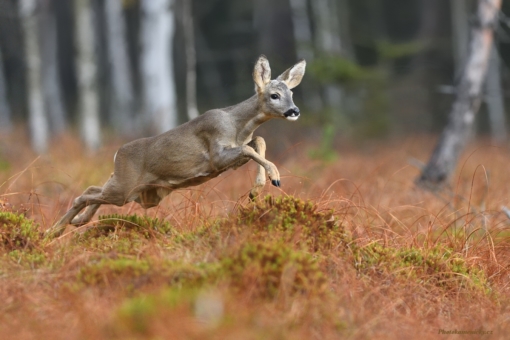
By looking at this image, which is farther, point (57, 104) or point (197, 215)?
point (57, 104)

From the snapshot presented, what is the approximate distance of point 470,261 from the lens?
626 centimetres

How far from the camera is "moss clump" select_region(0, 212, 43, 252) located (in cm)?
575

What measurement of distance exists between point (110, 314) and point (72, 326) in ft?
0.80

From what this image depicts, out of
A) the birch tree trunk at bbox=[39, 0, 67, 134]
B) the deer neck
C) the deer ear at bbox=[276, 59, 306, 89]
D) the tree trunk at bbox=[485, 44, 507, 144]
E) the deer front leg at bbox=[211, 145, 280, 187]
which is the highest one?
the deer ear at bbox=[276, 59, 306, 89]

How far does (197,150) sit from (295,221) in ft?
4.56

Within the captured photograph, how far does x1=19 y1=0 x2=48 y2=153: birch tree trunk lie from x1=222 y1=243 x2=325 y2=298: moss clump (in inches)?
484

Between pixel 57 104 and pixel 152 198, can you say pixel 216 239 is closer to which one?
pixel 152 198

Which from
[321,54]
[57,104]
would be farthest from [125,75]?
[321,54]

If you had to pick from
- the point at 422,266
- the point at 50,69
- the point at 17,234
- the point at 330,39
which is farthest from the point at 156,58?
the point at 50,69

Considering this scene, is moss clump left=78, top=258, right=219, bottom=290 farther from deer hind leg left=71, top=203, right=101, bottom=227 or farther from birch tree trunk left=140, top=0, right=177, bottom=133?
birch tree trunk left=140, top=0, right=177, bottom=133

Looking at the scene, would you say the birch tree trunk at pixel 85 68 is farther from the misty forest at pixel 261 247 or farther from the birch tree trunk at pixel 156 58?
the misty forest at pixel 261 247

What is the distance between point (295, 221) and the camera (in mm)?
5602

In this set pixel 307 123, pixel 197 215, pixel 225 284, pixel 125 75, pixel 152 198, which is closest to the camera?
pixel 225 284

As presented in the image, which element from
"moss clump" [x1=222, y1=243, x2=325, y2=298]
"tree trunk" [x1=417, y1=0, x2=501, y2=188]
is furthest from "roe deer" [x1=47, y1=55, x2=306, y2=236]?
"tree trunk" [x1=417, y1=0, x2=501, y2=188]
